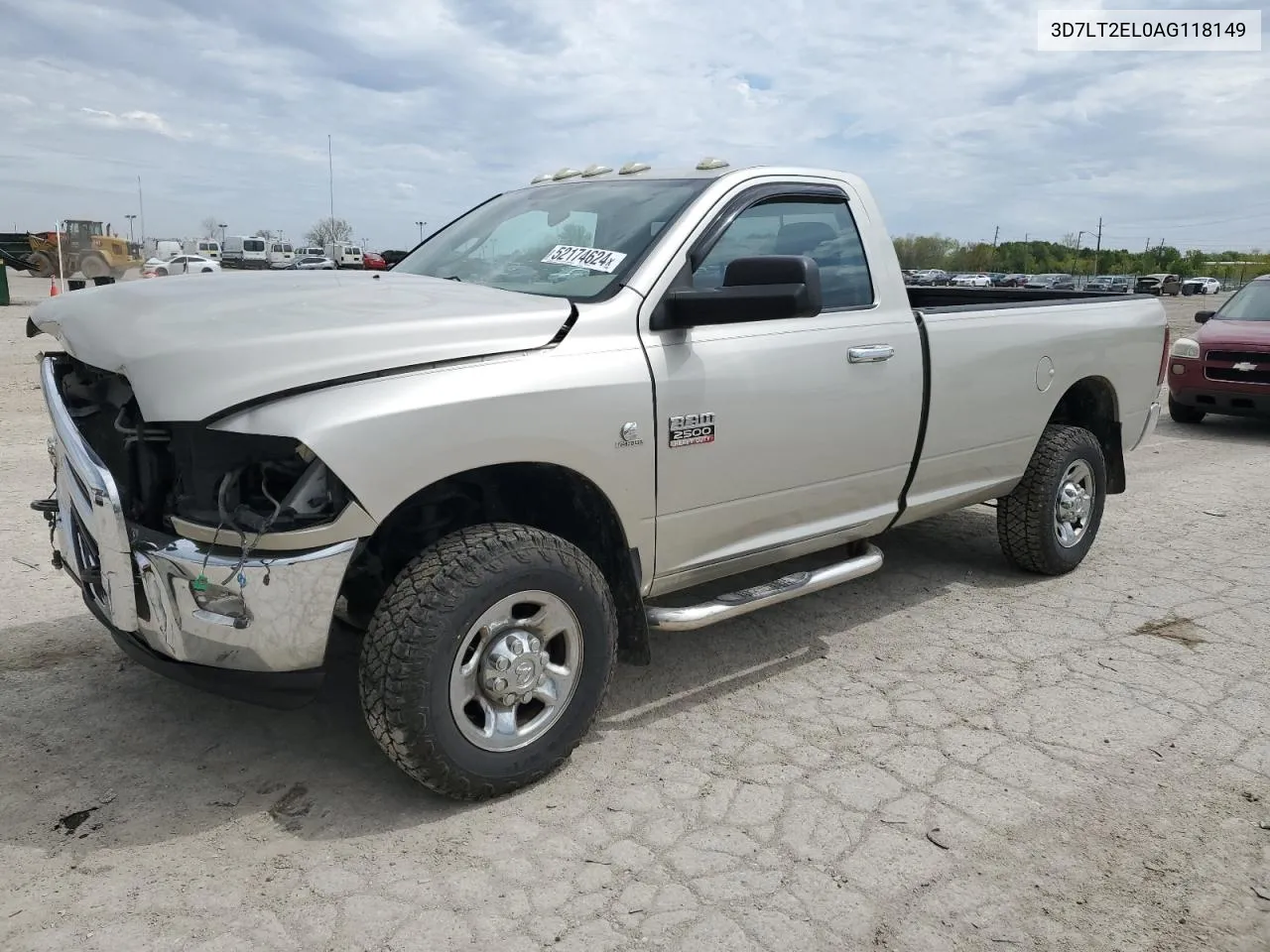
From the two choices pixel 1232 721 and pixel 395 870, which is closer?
pixel 395 870

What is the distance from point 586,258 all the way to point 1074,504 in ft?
10.5

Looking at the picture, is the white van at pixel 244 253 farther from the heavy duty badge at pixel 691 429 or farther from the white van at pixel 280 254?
the heavy duty badge at pixel 691 429

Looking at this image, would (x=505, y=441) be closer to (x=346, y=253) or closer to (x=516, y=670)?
(x=516, y=670)

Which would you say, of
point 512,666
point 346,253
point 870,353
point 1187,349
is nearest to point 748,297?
point 870,353

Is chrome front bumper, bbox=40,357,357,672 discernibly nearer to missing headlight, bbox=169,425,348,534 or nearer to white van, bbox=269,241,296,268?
missing headlight, bbox=169,425,348,534

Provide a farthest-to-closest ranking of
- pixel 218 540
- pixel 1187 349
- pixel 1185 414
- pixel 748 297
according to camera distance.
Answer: pixel 1185 414
pixel 1187 349
pixel 748 297
pixel 218 540

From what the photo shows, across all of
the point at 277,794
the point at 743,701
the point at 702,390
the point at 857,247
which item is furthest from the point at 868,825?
the point at 857,247

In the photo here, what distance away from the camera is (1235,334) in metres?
10.4

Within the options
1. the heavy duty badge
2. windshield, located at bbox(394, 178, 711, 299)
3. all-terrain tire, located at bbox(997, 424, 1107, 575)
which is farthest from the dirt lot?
windshield, located at bbox(394, 178, 711, 299)

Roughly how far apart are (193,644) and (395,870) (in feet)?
2.72

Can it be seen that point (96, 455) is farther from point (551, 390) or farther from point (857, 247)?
point (857, 247)

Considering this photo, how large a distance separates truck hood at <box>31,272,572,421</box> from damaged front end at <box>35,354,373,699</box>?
0.14 m

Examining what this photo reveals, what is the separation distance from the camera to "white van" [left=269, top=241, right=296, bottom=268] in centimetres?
5476

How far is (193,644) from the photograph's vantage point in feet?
8.99
